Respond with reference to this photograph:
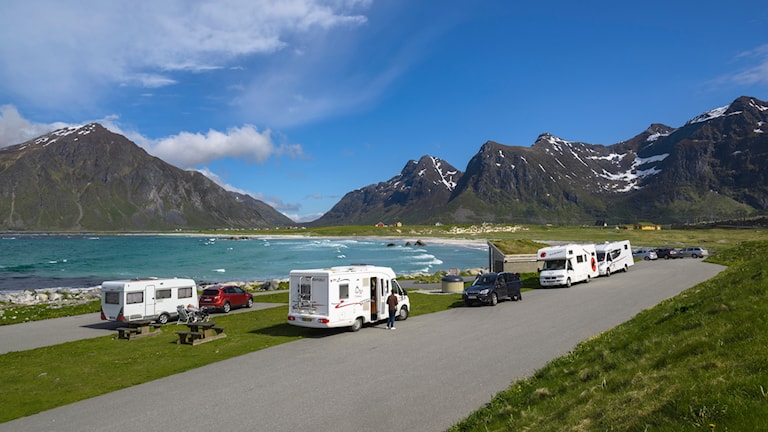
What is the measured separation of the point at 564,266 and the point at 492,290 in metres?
11.1

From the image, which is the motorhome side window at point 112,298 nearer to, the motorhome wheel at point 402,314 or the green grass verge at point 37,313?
the green grass verge at point 37,313

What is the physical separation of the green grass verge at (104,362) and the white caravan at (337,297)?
1.28 meters

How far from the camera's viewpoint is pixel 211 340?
63.2 ft

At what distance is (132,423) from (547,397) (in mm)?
8489

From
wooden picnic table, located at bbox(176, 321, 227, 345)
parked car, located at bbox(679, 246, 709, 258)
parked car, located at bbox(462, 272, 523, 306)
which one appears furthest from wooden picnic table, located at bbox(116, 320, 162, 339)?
parked car, located at bbox(679, 246, 709, 258)

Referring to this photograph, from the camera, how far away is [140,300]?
920 inches

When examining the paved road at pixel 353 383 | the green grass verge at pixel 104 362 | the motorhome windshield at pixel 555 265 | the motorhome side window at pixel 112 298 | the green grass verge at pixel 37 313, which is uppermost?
the motorhome windshield at pixel 555 265

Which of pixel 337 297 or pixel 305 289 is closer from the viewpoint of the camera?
pixel 337 297

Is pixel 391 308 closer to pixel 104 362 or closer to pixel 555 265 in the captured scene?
pixel 104 362

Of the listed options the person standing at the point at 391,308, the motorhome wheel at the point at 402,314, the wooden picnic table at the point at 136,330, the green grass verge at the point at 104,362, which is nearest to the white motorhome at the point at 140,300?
the wooden picnic table at the point at 136,330

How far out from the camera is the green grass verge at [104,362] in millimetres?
12484

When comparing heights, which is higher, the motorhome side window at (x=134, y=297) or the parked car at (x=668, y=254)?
the motorhome side window at (x=134, y=297)

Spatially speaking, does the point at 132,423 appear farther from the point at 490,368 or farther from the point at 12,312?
the point at 12,312

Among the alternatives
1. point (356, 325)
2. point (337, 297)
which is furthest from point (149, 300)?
point (356, 325)
